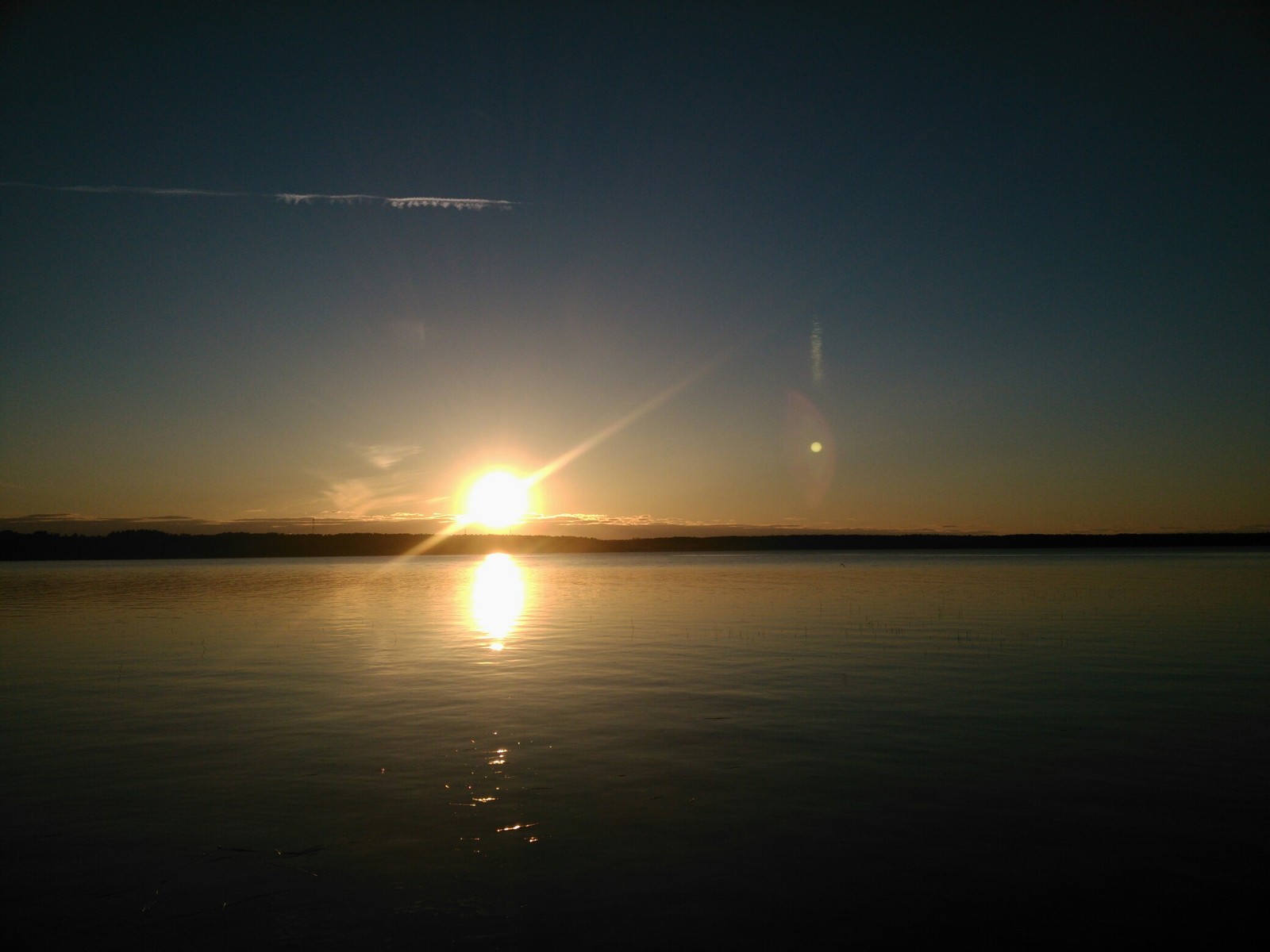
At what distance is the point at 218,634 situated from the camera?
137ft

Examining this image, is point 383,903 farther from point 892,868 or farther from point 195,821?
point 892,868

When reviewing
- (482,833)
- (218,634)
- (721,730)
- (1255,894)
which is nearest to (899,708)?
(721,730)

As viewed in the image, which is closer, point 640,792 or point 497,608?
point 640,792

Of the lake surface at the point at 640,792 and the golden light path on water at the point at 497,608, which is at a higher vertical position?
the lake surface at the point at 640,792

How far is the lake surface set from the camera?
1043 centimetres

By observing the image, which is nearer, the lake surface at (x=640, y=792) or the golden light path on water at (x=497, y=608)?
the lake surface at (x=640, y=792)

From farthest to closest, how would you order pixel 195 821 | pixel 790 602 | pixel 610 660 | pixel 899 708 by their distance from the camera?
1. pixel 790 602
2. pixel 610 660
3. pixel 899 708
4. pixel 195 821

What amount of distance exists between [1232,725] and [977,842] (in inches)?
455

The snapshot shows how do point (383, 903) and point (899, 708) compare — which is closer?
point (383, 903)

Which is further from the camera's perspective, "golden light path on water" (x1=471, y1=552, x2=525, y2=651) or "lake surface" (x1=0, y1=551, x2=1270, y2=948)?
"golden light path on water" (x1=471, y1=552, x2=525, y2=651)

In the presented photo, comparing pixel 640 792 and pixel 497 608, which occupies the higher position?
pixel 640 792

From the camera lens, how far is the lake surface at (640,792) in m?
10.4

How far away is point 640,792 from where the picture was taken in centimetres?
1536

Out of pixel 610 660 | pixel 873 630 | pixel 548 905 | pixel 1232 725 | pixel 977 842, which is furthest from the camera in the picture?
pixel 873 630
